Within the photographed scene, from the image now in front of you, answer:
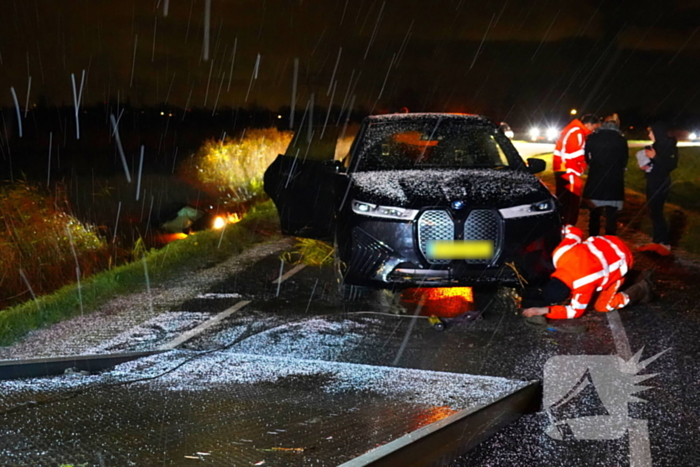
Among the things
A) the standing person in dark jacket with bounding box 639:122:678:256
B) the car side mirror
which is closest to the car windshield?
the car side mirror

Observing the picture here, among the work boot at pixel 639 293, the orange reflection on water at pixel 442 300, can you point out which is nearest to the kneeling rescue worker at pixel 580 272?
the work boot at pixel 639 293

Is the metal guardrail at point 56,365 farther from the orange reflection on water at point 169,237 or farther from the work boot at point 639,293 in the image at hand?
the orange reflection on water at point 169,237

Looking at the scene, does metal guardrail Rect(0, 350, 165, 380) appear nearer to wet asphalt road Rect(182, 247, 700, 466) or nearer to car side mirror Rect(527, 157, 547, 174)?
wet asphalt road Rect(182, 247, 700, 466)

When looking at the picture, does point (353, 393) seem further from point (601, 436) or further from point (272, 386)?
point (601, 436)

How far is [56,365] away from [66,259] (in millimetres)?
6393

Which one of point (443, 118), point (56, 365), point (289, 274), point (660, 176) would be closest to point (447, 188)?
point (443, 118)

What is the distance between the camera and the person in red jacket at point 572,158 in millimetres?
9859

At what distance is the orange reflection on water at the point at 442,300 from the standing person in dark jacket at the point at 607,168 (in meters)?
2.94

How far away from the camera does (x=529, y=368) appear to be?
4.99m

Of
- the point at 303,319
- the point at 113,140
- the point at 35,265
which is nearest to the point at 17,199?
the point at 35,265

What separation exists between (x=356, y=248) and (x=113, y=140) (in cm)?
3230

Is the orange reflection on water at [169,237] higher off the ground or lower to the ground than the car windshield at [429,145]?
lower

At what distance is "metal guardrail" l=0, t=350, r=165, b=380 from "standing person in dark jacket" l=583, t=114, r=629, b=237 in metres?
6.67

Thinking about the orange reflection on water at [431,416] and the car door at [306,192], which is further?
the car door at [306,192]
